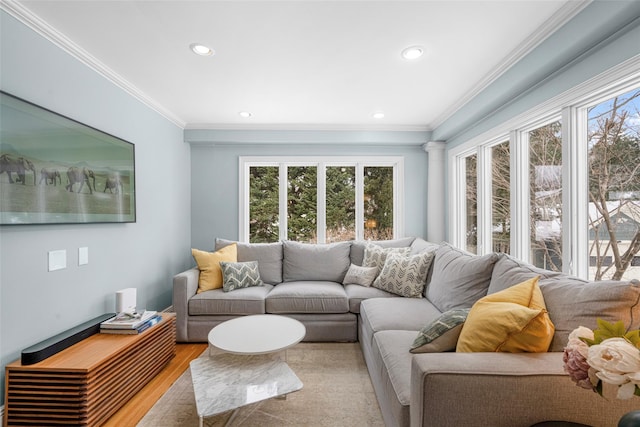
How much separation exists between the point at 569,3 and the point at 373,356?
239 cm

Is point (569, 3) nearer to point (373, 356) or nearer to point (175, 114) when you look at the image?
point (373, 356)

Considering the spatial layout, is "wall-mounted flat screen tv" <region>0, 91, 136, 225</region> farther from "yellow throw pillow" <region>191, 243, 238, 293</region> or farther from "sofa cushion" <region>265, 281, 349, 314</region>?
"sofa cushion" <region>265, 281, 349, 314</region>

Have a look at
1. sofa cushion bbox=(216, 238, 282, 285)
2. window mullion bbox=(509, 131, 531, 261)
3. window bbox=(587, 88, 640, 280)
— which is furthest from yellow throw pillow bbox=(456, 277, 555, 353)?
sofa cushion bbox=(216, 238, 282, 285)

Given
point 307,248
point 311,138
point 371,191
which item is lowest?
point 307,248

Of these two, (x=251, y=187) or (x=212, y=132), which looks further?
(x=251, y=187)

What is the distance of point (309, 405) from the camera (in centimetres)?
196

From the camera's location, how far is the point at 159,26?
1.88 m

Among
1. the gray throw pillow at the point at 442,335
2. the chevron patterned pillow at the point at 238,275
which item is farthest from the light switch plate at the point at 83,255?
the gray throw pillow at the point at 442,335

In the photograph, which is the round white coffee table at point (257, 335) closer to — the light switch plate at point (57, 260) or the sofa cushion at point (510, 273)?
the light switch plate at point (57, 260)

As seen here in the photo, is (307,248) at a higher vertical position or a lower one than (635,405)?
higher

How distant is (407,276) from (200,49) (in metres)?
2.58

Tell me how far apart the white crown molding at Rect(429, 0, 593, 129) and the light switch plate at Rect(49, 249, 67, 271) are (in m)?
3.43

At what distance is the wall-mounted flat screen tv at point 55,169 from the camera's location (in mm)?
1646

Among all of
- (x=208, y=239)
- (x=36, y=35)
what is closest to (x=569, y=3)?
(x=36, y=35)
